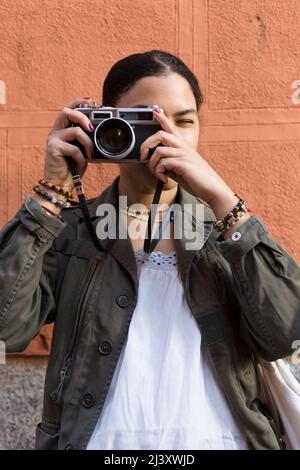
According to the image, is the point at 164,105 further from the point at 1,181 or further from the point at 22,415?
the point at 22,415

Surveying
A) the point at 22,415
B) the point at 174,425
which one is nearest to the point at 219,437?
the point at 174,425

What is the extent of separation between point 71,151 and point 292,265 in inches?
18.0

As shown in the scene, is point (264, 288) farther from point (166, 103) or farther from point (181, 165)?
point (166, 103)

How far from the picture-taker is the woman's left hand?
113 centimetres

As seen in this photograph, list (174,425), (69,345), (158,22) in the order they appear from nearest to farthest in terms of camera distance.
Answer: (174,425) < (69,345) < (158,22)

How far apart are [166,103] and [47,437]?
0.67m

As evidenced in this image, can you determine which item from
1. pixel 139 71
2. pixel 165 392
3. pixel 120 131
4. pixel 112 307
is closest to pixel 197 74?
pixel 139 71

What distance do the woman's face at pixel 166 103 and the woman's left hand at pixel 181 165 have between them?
0.06 m

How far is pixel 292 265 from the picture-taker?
1.09m

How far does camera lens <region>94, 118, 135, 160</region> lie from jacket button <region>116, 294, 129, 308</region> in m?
0.26

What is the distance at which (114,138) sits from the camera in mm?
1187

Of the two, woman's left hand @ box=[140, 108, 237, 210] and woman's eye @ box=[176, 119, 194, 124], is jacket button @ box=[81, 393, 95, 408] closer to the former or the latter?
woman's left hand @ box=[140, 108, 237, 210]

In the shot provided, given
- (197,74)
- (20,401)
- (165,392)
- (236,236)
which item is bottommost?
(20,401)

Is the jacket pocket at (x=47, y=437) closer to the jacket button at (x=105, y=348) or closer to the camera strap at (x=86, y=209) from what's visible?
the jacket button at (x=105, y=348)
